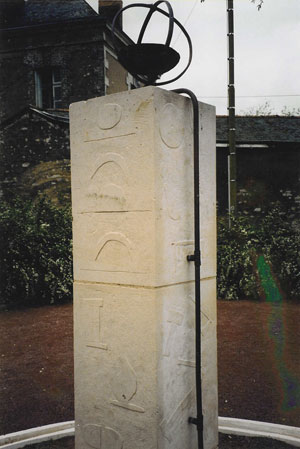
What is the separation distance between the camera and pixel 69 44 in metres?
18.6

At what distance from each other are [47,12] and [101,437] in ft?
66.4

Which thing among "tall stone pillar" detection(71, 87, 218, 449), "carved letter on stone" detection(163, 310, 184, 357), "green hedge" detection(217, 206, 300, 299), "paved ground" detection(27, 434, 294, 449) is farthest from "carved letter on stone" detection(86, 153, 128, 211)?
"green hedge" detection(217, 206, 300, 299)

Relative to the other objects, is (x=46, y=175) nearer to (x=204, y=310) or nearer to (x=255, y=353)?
(x=255, y=353)

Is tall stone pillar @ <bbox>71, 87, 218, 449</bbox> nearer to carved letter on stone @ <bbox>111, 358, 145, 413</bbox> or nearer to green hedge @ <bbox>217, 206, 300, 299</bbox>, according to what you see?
carved letter on stone @ <bbox>111, 358, 145, 413</bbox>

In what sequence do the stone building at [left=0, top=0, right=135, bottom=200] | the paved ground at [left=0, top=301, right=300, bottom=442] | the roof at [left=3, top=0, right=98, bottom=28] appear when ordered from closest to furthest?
the paved ground at [left=0, top=301, right=300, bottom=442] < the stone building at [left=0, top=0, right=135, bottom=200] < the roof at [left=3, top=0, right=98, bottom=28]

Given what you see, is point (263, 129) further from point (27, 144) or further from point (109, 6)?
point (109, 6)

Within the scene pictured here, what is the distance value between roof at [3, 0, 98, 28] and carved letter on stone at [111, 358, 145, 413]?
711 inches

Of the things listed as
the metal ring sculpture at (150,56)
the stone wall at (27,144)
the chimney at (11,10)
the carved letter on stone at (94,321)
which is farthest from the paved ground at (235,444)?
the chimney at (11,10)

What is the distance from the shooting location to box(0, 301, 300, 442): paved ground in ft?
13.5

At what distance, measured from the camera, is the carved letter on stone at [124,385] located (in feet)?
8.29

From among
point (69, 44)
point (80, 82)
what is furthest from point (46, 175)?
point (69, 44)

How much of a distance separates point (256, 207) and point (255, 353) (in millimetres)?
10467

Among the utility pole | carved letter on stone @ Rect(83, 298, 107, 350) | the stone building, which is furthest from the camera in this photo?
the stone building

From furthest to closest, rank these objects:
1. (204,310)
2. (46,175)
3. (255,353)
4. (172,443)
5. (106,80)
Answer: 1. (106,80)
2. (46,175)
3. (255,353)
4. (204,310)
5. (172,443)
